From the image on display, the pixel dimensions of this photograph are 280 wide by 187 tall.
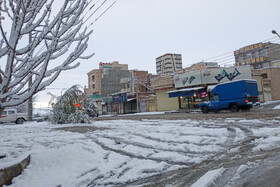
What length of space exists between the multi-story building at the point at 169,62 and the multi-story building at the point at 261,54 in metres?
41.4

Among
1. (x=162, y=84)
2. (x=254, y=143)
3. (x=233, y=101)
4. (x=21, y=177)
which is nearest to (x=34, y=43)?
(x=21, y=177)

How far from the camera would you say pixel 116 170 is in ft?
13.3

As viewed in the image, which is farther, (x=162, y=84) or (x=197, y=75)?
(x=162, y=84)

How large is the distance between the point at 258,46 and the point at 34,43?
65305 mm

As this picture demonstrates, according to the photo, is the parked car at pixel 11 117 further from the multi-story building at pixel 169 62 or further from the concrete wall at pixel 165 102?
the multi-story building at pixel 169 62

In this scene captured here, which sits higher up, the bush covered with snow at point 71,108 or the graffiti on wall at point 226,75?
the graffiti on wall at point 226,75

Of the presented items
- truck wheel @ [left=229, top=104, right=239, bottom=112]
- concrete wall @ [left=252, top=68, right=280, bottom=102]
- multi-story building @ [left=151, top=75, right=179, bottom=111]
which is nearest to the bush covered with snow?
truck wheel @ [left=229, top=104, right=239, bottom=112]

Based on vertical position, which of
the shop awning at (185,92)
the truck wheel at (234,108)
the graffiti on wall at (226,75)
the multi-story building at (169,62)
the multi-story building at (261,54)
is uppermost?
the multi-story building at (169,62)

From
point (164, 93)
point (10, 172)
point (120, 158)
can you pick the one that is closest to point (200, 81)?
point (164, 93)

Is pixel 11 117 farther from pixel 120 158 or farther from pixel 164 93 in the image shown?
pixel 120 158

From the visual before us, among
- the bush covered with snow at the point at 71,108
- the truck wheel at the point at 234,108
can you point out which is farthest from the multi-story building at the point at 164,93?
the bush covered with snow at the point at 71,108

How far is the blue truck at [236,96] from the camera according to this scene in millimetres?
17500

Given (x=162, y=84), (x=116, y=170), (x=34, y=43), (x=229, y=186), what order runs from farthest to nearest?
1. (x=162, y=84)
2. (x=116, y=170)
3. (x=34, y=43)
4. (x=229, y=186)

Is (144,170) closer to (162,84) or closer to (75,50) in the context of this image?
(75,50)
